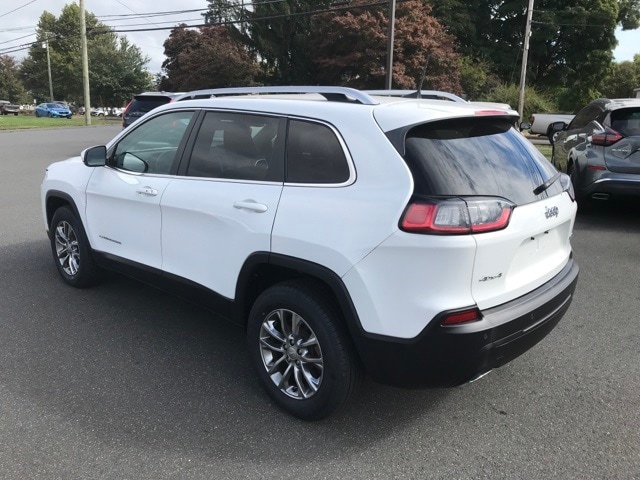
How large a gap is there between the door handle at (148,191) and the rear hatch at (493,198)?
6.32 feet

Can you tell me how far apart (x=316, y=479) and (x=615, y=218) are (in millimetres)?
7128

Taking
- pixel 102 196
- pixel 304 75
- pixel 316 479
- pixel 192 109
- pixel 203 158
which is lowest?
pixel 316 479

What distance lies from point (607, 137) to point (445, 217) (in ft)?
19.0

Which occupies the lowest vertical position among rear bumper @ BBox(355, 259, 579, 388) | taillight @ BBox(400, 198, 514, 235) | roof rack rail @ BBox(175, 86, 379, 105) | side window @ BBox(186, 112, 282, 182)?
rear bumper @ BBox(355, 259, 579, 388)

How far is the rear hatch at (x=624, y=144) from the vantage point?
278 inches

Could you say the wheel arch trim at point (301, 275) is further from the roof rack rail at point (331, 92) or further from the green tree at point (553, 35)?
the green tree at point (553, 35)

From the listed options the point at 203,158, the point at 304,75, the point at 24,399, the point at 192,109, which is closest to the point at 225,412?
the point at 24,399

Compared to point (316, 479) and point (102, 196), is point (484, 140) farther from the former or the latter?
point (102, 196)

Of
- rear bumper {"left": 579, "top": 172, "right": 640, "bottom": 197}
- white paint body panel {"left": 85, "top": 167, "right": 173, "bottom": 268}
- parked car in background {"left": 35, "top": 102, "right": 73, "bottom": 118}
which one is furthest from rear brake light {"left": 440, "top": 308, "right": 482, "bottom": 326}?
parked car in background {"left": 35, "top": 102, "right": 73, "bottom": 118}

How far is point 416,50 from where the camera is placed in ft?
105

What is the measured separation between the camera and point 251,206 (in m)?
3.12

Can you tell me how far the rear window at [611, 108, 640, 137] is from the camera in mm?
7125

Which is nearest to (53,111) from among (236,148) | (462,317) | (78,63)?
(78,63)

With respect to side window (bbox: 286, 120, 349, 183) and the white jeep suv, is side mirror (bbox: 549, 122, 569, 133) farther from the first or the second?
side window (bbox: 286, 120, 349, 183)
